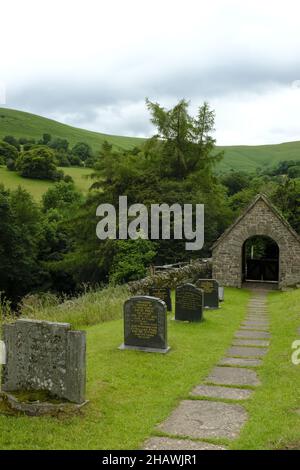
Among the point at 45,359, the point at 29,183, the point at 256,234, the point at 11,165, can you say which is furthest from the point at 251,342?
the point at 11,165

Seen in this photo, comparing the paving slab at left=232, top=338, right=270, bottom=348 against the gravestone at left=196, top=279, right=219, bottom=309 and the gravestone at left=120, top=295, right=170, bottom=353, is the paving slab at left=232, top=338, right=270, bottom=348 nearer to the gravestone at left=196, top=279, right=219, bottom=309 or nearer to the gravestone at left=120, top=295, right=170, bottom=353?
the gravestone at left=120, top=295, right=170, bottom=353

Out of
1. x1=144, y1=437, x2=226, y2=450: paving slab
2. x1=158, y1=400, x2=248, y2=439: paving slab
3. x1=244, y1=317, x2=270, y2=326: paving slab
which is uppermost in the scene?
x1=144, y1=437, x2=226, y2=450: paving slab

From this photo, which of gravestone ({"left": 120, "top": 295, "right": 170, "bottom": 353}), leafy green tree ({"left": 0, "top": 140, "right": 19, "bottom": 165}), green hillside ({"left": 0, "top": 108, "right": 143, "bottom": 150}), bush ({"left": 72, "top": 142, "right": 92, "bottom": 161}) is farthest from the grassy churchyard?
green hillside ({"left": 0, "top": 108, "right": 143, "bottom": 150})

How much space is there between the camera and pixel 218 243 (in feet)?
91.0

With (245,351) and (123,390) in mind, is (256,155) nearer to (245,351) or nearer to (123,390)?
(245,351)

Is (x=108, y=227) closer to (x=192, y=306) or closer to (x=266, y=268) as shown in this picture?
(x=266, y=268)

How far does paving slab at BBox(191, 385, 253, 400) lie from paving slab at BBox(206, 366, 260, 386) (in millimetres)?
352

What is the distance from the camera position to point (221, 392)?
9219 mm

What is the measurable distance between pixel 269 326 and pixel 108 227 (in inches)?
769

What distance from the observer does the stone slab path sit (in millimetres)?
6974

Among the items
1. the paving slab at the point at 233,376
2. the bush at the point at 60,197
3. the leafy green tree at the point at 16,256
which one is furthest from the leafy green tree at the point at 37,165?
the paving slab at the point at 233,376

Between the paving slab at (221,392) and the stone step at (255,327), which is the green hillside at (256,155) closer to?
the stone step at (255,327)

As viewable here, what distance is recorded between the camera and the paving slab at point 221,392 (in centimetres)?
898
